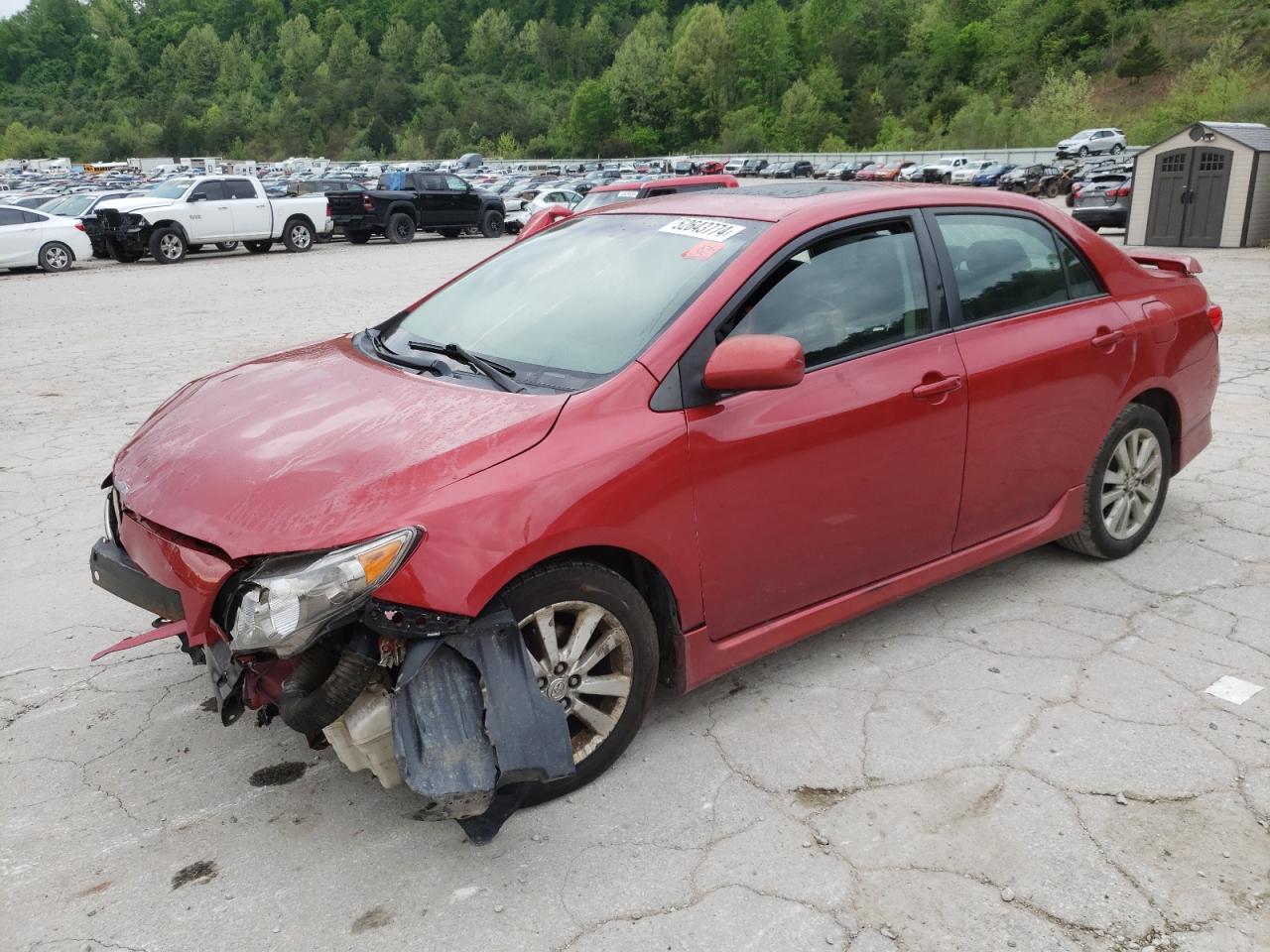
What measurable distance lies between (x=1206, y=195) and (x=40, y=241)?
22146mm

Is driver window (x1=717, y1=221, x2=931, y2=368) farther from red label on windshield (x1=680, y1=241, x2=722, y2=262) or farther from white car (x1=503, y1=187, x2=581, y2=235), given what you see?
white car (x1=503, y1=187, x2=581, y2=235)

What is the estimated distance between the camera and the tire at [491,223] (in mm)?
28391

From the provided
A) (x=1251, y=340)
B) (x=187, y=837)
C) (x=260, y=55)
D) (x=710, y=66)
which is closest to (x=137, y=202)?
(x=1251, y=340)

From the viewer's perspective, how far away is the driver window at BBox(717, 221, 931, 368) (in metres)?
3.17

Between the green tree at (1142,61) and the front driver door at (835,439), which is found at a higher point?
the green tree at (1142,61)

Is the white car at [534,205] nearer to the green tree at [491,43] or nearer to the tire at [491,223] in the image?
the tire at [491,223]

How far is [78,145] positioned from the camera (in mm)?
129625

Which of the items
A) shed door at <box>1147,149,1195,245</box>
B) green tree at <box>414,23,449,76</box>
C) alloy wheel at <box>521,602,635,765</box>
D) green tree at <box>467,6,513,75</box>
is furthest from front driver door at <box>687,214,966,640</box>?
green tree at <box>467,6,513,75</box>

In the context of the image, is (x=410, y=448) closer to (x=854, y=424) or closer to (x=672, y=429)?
(x=672, y=429)

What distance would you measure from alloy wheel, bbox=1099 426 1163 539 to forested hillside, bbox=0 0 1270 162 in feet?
183

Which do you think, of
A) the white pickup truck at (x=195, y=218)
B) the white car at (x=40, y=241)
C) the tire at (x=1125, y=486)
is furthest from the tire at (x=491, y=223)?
the tire at (x=1125, y=486)

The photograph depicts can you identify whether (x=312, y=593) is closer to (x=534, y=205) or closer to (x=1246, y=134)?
(x=1246, y=134)

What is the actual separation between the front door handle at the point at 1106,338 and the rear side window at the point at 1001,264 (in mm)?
192

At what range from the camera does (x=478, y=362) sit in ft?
10.3
